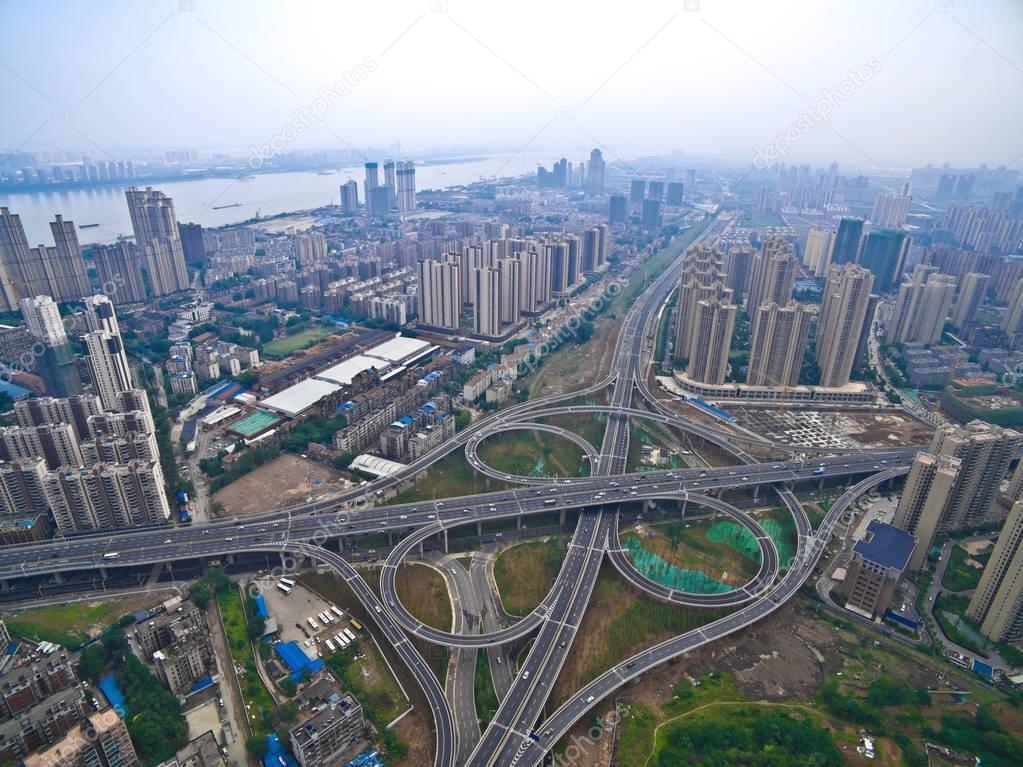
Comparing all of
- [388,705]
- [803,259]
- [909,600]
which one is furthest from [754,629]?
[803,259]

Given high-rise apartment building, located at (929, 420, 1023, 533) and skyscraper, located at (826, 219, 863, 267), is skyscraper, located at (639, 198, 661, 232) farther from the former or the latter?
high-rise apartment building, located at (929, 420, 1023, 533)

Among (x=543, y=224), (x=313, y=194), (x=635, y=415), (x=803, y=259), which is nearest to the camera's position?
(x=635, y=415)

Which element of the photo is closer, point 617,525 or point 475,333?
point 617,525

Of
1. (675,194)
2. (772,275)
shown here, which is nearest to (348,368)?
(772,275)

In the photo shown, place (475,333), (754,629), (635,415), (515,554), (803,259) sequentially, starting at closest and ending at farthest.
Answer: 1. (754,629)
2. (515,554)
3. (635,415)
4. (475,333)
5. (803,259)

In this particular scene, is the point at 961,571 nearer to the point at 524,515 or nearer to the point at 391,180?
the point at 524,515

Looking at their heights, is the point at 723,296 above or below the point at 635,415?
above

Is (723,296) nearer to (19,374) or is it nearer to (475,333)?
(475,333)
